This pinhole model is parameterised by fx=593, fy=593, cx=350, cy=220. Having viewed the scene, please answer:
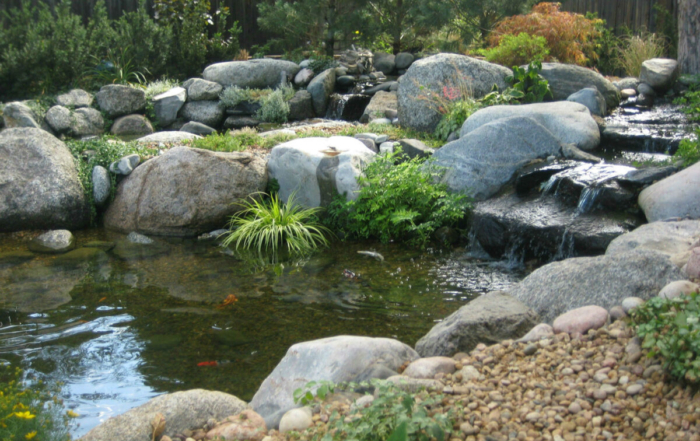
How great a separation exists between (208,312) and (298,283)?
3.49 feet

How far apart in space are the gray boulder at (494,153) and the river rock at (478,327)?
3.77 meters

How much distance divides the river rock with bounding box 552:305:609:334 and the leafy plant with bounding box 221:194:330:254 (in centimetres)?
418

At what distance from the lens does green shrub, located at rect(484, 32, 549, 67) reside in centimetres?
1159

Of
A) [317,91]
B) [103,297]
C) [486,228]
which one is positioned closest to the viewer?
[103,297]

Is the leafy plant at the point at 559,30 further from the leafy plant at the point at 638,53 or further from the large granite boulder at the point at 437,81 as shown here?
the large granite boulder at the point at 437,81

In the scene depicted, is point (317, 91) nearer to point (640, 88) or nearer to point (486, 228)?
point (640, 88)

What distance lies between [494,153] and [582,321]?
14.9ft

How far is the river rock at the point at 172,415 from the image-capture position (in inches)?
120

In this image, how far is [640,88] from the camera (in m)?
11.2

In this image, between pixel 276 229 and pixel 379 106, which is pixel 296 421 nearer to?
pixel 276 229

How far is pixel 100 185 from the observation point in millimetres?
8422

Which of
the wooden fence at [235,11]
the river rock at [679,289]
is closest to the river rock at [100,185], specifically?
the river rock at [679,289]

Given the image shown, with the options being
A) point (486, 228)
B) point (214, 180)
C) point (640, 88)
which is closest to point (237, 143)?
point (214, 180)

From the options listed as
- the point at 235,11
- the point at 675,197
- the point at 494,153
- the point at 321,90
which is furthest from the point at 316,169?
the point at 235,11
